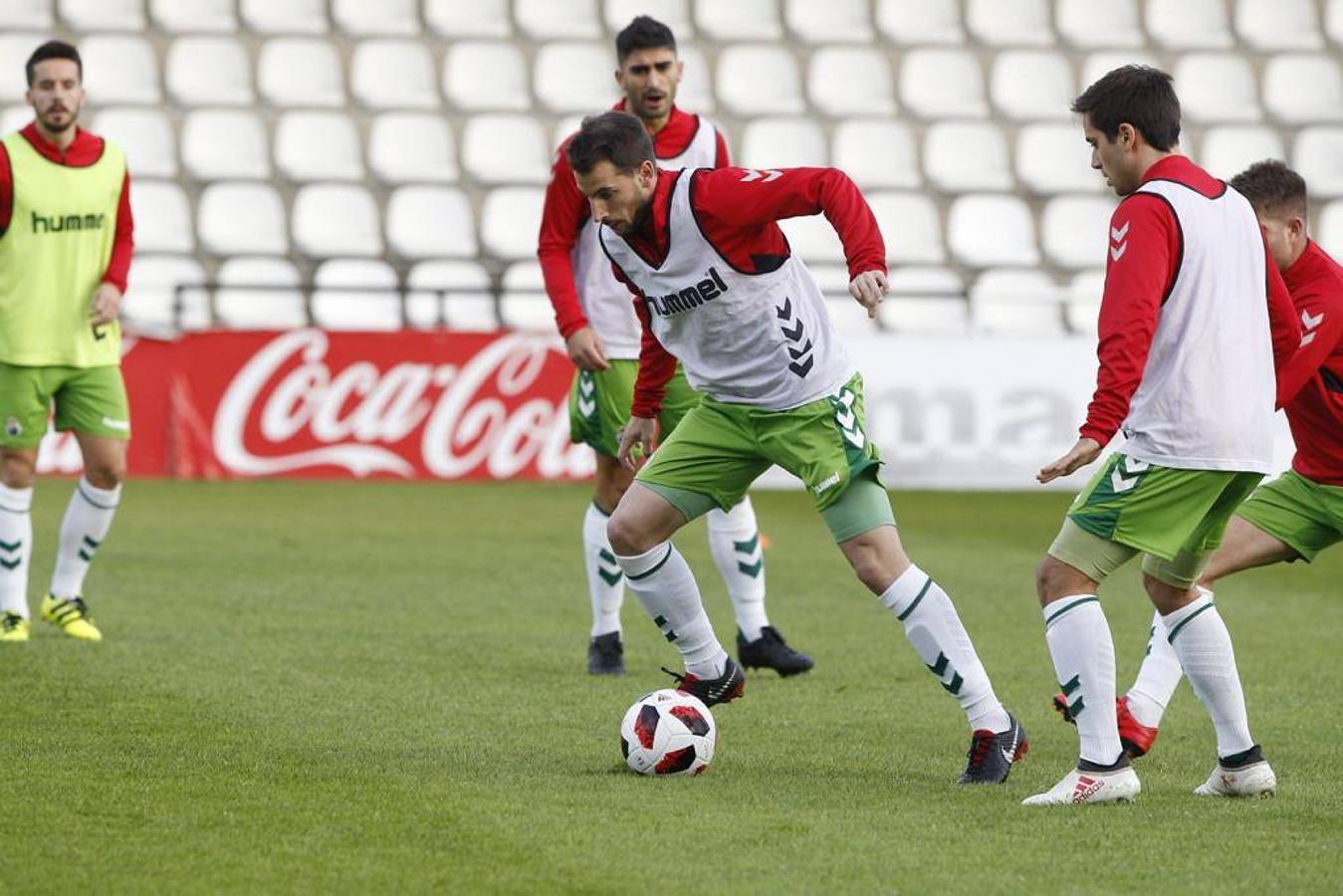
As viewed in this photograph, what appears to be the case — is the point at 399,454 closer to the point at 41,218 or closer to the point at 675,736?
the point at 41,218

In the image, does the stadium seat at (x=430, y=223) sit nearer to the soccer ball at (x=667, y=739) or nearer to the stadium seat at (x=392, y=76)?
the stadium seat at (x=392, y=76)

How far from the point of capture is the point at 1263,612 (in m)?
10.1

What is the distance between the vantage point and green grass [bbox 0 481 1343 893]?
4520 millimetres

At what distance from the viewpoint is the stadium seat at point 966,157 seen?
20.0 metres

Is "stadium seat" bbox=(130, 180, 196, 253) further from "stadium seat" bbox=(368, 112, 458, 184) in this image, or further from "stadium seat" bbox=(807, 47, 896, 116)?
"stadium seat" bbox=(807, 47, 896, 116)

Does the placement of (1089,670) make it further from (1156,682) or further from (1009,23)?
(1009,23)

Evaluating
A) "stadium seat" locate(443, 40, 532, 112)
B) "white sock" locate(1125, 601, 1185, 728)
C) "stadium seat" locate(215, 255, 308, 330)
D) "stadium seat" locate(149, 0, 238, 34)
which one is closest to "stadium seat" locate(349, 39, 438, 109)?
"stadium seat" locate(443, 40, 532, 112)

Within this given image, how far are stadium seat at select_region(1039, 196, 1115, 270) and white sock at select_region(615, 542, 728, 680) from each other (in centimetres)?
1357

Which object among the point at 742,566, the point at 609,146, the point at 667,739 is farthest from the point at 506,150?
the point at 667,739

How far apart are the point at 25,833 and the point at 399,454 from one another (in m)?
11.6

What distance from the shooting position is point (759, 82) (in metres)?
20.5

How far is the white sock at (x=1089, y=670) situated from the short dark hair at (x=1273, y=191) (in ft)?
4.18

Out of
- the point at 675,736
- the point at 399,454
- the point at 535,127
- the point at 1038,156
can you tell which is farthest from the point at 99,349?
the point at 1038,156

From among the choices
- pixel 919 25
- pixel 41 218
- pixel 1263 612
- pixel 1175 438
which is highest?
pixel 919 25
